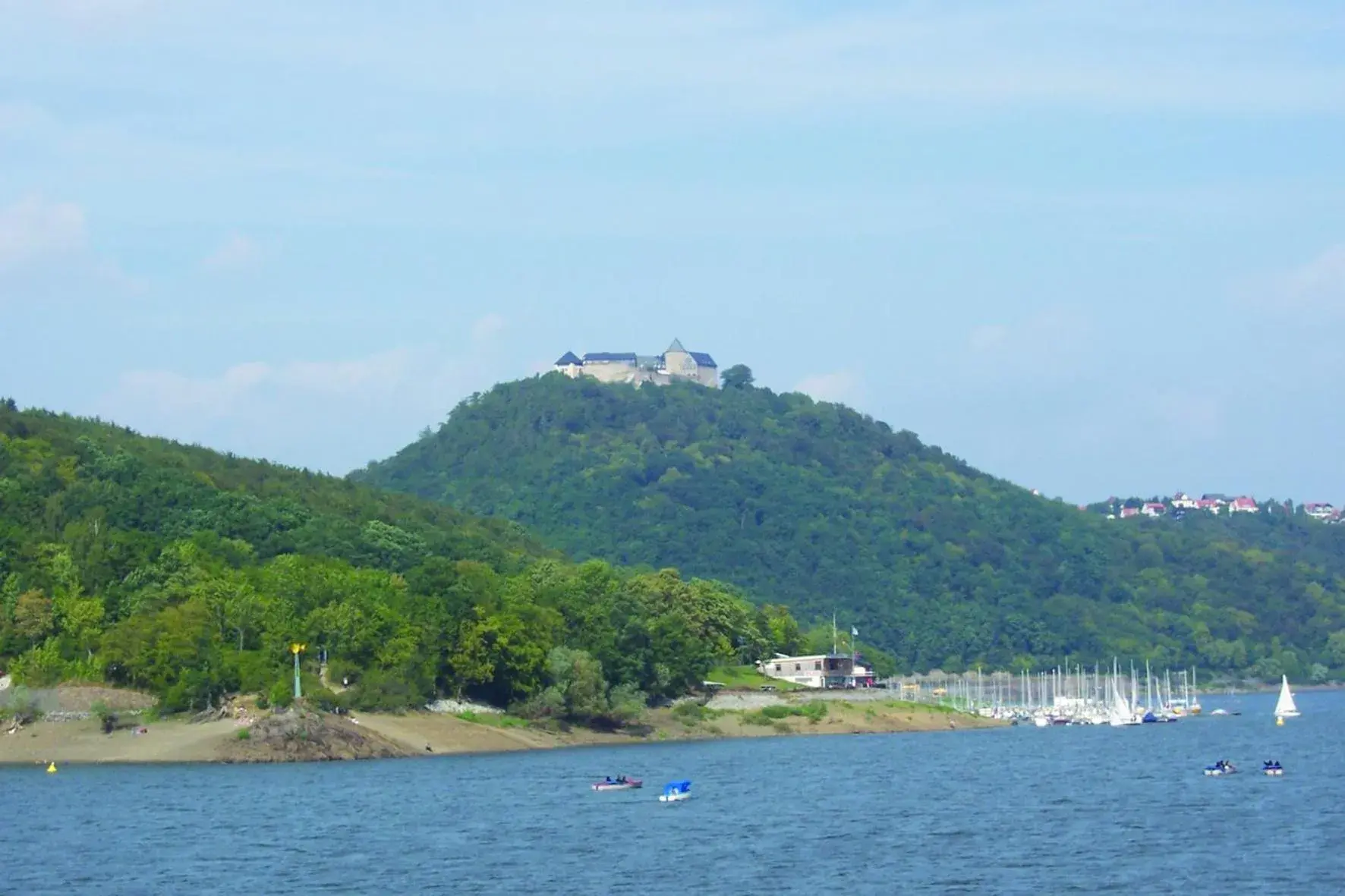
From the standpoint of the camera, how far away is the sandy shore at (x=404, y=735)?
9569 centimetres

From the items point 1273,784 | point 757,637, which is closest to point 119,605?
point 757,637

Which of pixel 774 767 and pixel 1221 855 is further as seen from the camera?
pixel 774 767

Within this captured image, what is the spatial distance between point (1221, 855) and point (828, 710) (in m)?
73.1

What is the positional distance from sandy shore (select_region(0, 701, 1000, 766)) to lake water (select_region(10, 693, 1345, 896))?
3551 millimetres

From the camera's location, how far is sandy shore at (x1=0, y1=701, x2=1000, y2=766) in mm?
95688

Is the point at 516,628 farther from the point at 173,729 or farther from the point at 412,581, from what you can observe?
the point at 173,729

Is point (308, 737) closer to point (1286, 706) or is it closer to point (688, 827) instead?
point (688, 827)

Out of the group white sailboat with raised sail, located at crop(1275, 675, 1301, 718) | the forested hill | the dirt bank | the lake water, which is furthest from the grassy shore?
white sailboat with raised sail, located at crop(1275, 675, 1301, 718)

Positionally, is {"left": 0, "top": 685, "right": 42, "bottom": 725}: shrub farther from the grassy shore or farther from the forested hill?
the forested hill

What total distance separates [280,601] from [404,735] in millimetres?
12900

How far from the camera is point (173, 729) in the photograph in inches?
3871

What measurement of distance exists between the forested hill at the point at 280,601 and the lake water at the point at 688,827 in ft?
33.3

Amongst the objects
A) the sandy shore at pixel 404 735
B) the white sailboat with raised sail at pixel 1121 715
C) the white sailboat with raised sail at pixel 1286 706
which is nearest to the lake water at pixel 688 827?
the sandy shore at pixel 404 735

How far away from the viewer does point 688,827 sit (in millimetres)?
66875
